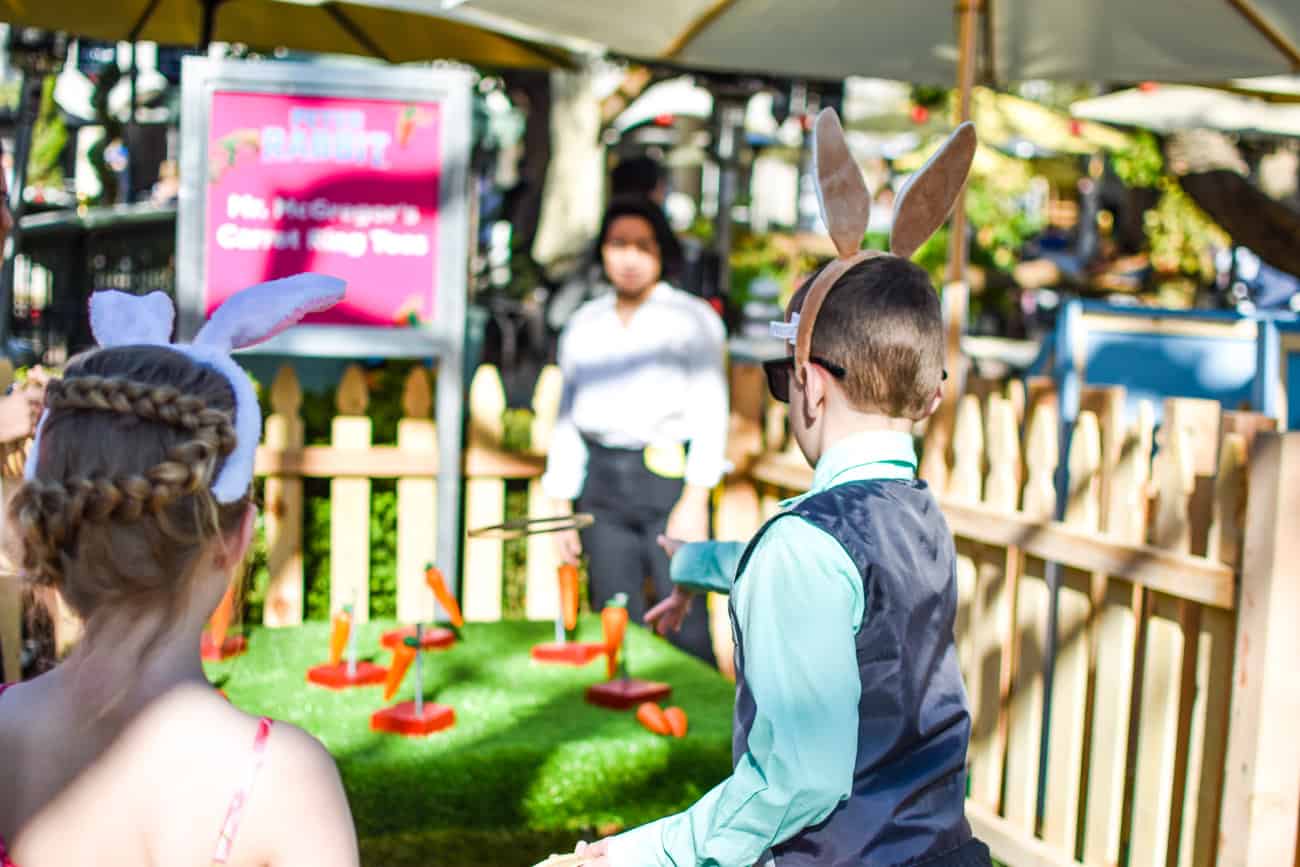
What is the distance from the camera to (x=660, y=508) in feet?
14.8

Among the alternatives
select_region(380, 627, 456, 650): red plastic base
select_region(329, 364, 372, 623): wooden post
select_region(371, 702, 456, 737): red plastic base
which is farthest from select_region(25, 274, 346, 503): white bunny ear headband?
select_region(329, 364, 372, 623): wooden post

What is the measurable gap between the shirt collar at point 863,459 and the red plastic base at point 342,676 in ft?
6.78

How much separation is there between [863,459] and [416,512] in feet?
11.6

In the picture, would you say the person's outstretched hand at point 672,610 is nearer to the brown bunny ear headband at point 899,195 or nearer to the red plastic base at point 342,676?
the brown bunny ear headband at point 899,195

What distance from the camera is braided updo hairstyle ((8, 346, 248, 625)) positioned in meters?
1.33

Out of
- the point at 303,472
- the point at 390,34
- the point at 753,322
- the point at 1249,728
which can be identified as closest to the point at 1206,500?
the point at 1249,728

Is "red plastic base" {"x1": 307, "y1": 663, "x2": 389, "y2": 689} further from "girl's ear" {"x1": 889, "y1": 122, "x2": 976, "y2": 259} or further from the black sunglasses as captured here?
"girl's ear" {"x1": 889, "y1": 122, "x2": 976, "y2": 259}

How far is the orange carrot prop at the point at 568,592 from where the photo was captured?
380 cm

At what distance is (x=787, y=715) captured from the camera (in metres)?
1.69

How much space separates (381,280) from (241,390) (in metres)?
3.56

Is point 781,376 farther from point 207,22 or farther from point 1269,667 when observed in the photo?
point 207,22

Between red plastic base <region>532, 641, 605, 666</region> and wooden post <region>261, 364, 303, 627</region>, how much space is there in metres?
A: 1.52

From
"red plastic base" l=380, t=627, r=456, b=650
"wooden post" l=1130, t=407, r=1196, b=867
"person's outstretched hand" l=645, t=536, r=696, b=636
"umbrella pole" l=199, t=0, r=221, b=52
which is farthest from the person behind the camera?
"umbrella pole" l=199, t=0, r=221, b=52

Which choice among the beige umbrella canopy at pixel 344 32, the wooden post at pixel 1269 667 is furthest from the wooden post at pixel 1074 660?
the beige umbrella canopy at pixel 344 32
